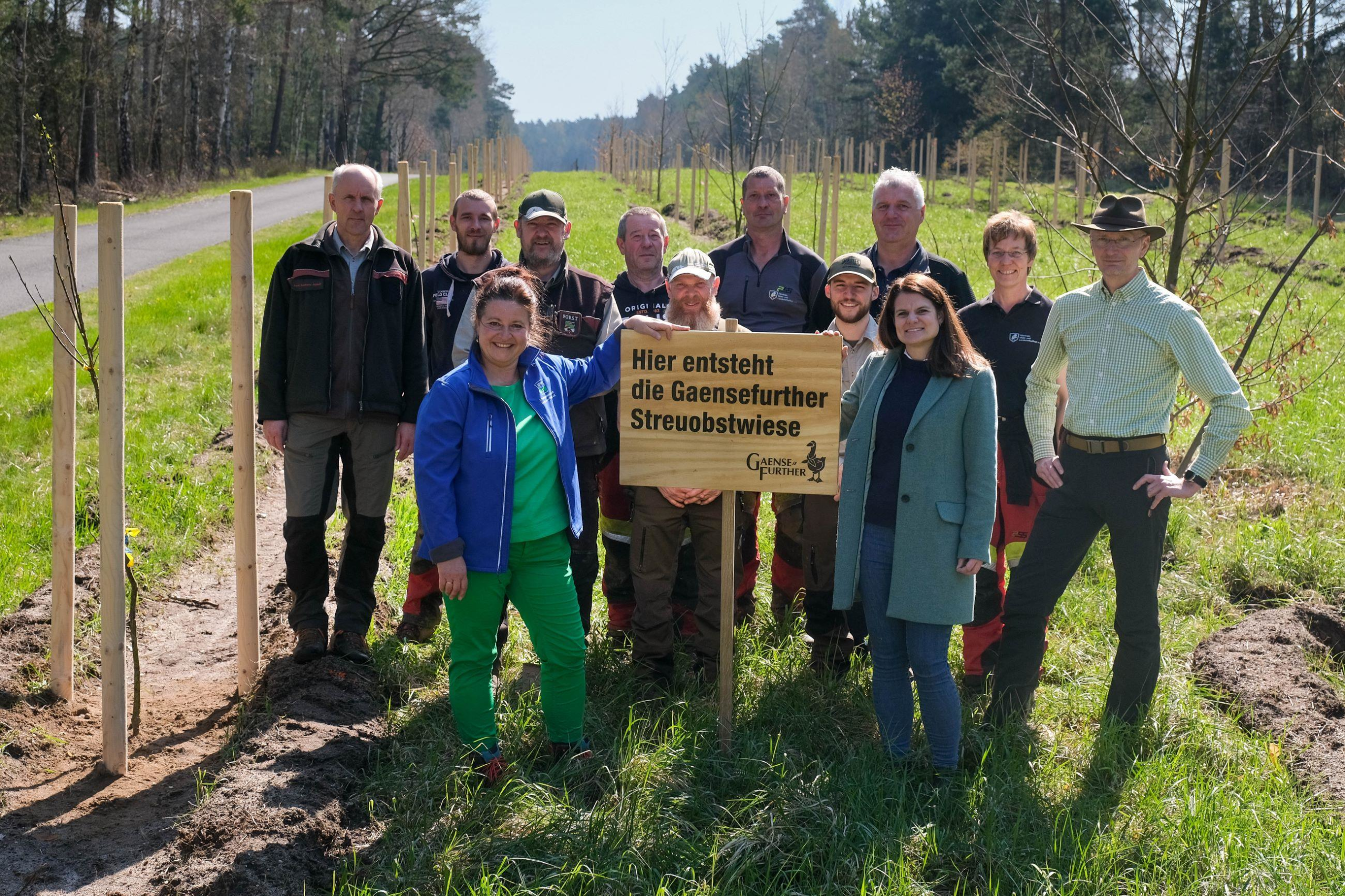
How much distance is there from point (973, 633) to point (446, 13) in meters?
57.8

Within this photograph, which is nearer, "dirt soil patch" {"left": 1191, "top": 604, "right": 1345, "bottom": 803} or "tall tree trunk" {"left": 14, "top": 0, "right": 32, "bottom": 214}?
"dirt soil patch" {"left": 1191, "top": 604, "right": 1345, "bottom": 803}

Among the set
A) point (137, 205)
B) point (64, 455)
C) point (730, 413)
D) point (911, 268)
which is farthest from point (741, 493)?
point (137, 205)

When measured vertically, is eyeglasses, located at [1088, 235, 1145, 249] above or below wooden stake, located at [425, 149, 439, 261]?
below

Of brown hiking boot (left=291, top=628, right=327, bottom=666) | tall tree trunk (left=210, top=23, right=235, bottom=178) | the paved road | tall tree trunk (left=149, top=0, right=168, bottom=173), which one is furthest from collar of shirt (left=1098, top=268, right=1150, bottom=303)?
tall tree trunk (left=210, top=23, right=235, bottom=178)

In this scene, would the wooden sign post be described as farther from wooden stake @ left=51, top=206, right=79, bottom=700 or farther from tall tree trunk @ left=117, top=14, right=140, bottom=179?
tall tree trunk @ left=117, top=14, right=140, bottom=179

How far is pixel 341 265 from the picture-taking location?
477 centimetres

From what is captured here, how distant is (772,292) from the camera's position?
17.4 ft

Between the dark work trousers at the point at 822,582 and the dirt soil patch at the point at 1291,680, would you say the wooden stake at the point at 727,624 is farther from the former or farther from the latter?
the dirt soil patch at the point at 1291,680

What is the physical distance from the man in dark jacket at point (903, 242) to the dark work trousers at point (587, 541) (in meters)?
1.52

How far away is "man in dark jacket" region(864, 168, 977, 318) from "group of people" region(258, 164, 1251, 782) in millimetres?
17

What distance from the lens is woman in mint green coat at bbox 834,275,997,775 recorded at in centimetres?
388

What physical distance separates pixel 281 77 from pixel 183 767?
5461 cm

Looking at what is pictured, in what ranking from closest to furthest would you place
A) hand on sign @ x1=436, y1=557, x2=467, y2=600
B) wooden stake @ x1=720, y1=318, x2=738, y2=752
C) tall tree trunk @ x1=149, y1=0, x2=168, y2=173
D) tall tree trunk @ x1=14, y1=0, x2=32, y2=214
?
hand on sign @ x1=436, y1=557, x2=467, y2=600 → wooden stake @ x1=720, y1=318, x2=738, y2=752 → tall tree trunk @ x1=14, y1=0, x2=32, y2=214 → tall tree trunk @ x1=149, y1=0, x2=168, y2=173

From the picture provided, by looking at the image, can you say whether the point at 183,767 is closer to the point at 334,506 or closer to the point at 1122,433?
the point at 334,506
